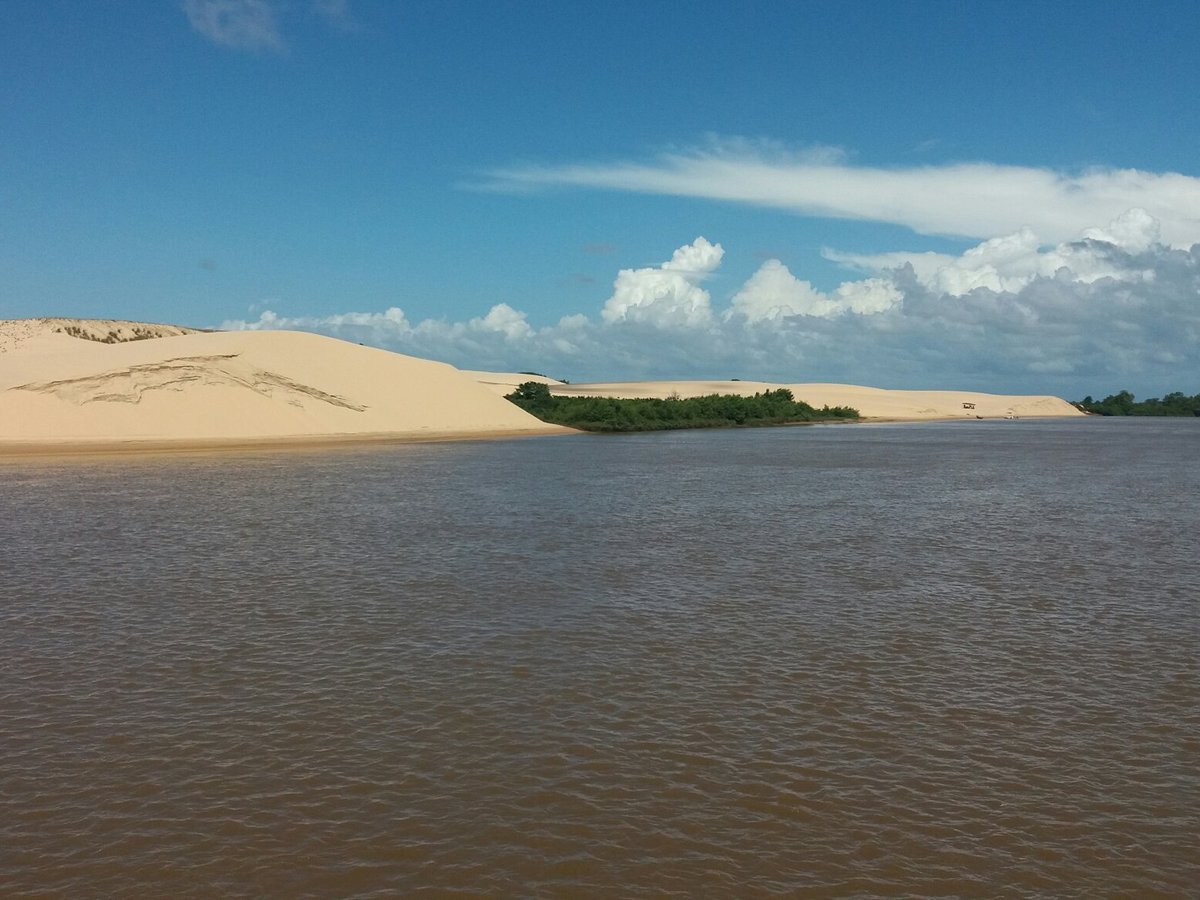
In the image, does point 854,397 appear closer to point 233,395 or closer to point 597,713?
point 233,395

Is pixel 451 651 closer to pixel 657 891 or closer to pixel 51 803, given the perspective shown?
pixel 51 803

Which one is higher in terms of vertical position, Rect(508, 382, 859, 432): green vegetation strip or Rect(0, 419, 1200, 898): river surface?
Rect(508, 382, 859, 432): green vegetation strip

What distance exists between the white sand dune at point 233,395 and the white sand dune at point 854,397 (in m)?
69.8

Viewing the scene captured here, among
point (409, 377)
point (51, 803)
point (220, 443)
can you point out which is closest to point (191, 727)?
point (51, 803)

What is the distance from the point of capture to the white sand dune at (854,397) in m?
160

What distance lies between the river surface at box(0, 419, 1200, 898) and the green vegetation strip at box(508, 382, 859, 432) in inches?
2409

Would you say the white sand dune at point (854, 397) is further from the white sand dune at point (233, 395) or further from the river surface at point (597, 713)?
the river surface at point (597, 713)

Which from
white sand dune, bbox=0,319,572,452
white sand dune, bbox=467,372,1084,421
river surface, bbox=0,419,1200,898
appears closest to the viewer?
river surface, bbox=0,419,1200,898

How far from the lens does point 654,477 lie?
117ft

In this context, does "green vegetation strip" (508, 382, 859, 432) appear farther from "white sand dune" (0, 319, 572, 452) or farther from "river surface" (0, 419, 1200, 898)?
"river surface" (0, 419, 1200, 898)

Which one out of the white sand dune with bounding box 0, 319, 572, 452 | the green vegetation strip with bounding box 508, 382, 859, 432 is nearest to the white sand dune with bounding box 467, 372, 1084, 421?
the green vegetation strip with bounding box 508, 382, 859, 432

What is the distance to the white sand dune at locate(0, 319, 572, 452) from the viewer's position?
5381cm

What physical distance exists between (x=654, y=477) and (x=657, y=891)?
29.8 metres

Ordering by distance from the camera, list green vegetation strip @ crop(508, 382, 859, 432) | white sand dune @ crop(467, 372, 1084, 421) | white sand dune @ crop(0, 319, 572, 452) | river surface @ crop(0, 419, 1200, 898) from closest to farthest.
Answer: river surface @ crop(0, 419, 1200, 898) < white sand dune @ crop(0, 319, 572, 452) < green vegetation strip @ crop(508, 382, 859, 432) < white sand dune @ crop(467, 372, 1084, 421)
